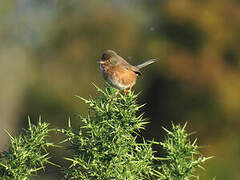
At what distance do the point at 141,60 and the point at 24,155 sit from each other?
20.9 m

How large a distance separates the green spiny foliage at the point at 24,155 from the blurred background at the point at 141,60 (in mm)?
15764

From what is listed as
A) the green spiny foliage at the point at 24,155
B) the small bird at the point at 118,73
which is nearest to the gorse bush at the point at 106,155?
the green spiny foliage at the point at 24,155

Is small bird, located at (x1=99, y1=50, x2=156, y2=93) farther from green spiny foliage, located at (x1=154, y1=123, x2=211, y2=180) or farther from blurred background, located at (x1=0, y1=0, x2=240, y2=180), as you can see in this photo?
blurred background, located at (x1=0, y1=0, x2=240, y2=180)

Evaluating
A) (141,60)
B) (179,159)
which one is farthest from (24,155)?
(141,60)

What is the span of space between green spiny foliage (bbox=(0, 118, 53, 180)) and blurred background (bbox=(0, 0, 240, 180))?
15.8 m

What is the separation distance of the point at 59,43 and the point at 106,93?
1156 inches

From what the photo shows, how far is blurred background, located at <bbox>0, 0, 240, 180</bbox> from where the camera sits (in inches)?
772

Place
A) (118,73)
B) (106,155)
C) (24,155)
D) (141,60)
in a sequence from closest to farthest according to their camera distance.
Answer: (24,155), (106,155), (118,73), (141,60)

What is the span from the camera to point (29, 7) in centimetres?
3133

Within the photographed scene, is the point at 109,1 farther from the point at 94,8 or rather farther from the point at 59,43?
the point at 59,43

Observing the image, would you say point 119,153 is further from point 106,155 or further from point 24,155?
point 24,155

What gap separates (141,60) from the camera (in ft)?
75.9

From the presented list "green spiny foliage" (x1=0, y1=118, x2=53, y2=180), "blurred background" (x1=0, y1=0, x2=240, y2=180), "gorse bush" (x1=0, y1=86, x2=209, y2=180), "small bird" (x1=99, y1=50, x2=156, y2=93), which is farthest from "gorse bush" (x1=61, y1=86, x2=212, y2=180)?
"blurred background" (x1=0, y1=0, x2=240, y2=180)

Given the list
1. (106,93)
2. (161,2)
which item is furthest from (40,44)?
(106,93)
